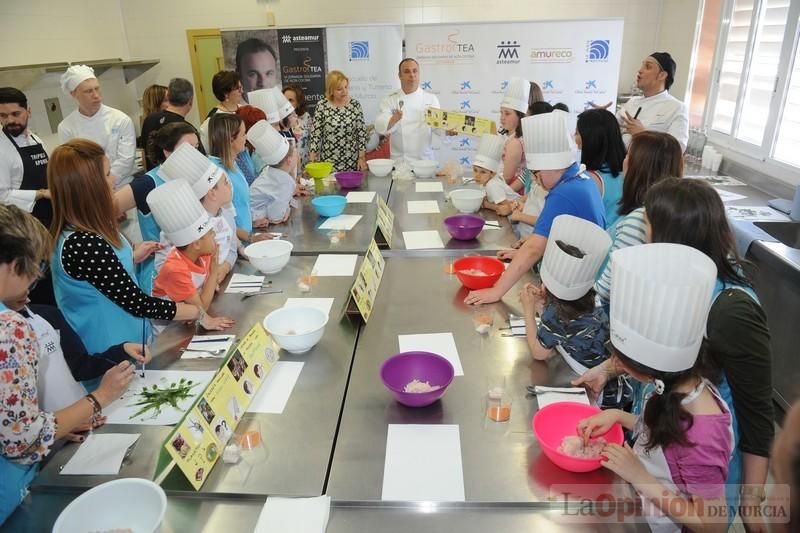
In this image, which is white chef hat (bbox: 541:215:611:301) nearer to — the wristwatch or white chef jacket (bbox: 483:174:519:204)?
the wristwatch

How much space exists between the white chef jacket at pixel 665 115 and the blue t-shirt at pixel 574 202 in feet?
6.28

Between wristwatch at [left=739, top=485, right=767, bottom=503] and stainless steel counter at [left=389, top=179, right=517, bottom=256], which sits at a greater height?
stainless steel counter at [left=389, top=179, right=517, bottom=256]

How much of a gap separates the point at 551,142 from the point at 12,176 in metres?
3.06

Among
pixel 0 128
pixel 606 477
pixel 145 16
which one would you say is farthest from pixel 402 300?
pixel 145 16

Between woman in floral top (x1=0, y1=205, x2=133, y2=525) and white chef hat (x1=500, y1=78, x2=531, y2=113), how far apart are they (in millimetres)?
2951

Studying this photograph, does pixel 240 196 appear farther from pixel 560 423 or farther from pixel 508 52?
pixel 508 52

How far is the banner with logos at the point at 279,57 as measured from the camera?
5570mm

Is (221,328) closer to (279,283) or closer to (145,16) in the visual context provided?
(279,283)

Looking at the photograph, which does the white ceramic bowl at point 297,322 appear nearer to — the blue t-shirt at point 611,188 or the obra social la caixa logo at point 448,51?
the blue t-shirt at point 611,188

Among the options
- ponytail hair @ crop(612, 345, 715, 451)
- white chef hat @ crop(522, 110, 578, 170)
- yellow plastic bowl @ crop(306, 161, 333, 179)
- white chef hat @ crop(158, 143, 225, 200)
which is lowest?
ponytail hair @ crop(612, 345, 715, 451)

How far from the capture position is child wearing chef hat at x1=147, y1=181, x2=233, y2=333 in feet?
6.09

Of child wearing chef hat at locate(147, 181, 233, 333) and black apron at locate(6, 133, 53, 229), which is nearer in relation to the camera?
child wearing chef hat at locate(147, 181, 233, 333)

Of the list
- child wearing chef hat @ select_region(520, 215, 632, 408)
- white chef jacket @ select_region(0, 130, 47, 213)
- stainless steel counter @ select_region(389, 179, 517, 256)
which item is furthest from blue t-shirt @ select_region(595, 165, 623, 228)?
white chef jacket @ select_region(0, 130, 47, 213)

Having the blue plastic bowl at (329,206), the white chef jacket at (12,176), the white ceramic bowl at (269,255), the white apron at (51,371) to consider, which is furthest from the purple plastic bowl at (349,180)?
the white apron at (51,371)
